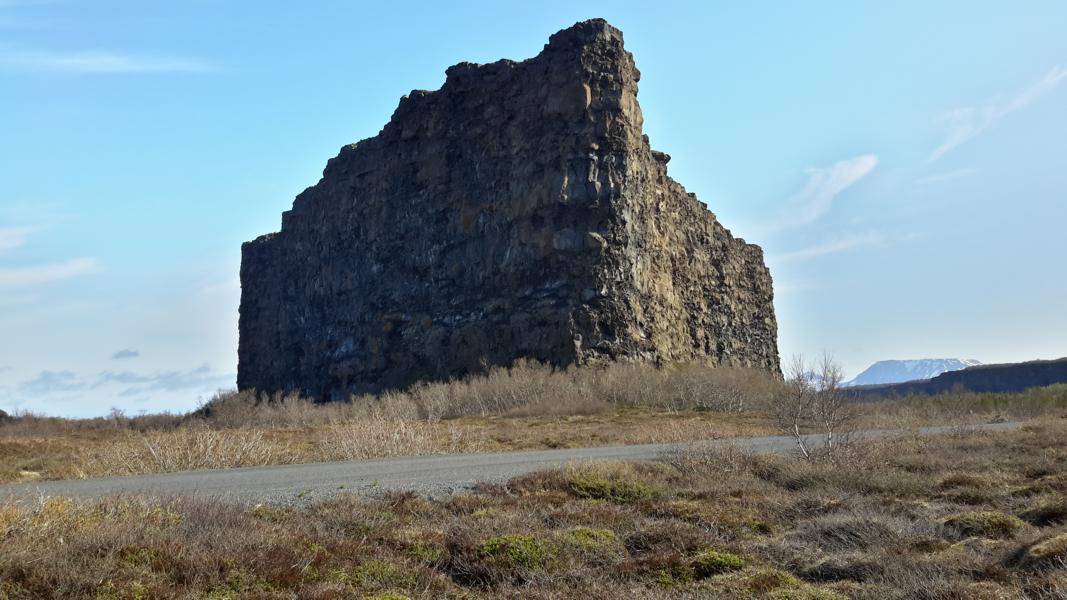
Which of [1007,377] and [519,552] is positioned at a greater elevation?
[1007,377]

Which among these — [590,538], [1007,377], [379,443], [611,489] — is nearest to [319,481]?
[611,489]

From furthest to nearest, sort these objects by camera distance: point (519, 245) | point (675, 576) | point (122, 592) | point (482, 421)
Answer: point (519, 245) < point (482, 421) < point (675, 576) < point (122, 592)

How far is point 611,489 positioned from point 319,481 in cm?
504

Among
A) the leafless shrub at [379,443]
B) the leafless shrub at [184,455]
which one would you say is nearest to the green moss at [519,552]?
the leafless shrub at [184,455]

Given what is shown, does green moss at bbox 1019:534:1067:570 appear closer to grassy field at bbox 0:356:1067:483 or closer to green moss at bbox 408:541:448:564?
green moss at bbox 408:541:448:564

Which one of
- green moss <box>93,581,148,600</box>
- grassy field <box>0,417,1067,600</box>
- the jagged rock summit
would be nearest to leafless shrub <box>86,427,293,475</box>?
grassy field <box>0,417,1067,600</box>

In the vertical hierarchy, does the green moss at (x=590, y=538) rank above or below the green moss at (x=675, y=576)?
above

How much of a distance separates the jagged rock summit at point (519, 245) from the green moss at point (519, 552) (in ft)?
193

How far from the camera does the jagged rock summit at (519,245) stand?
70375 millimetres

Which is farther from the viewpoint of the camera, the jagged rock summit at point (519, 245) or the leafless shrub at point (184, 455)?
the jagged rock summit at point (519, 245)

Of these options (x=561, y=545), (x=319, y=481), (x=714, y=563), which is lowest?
(x=714, y=563)

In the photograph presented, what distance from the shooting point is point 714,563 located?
803 cm

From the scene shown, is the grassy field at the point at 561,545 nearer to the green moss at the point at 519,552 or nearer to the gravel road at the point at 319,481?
the green moss at the point at 519,552

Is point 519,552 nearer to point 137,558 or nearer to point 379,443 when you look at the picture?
point 137,558
